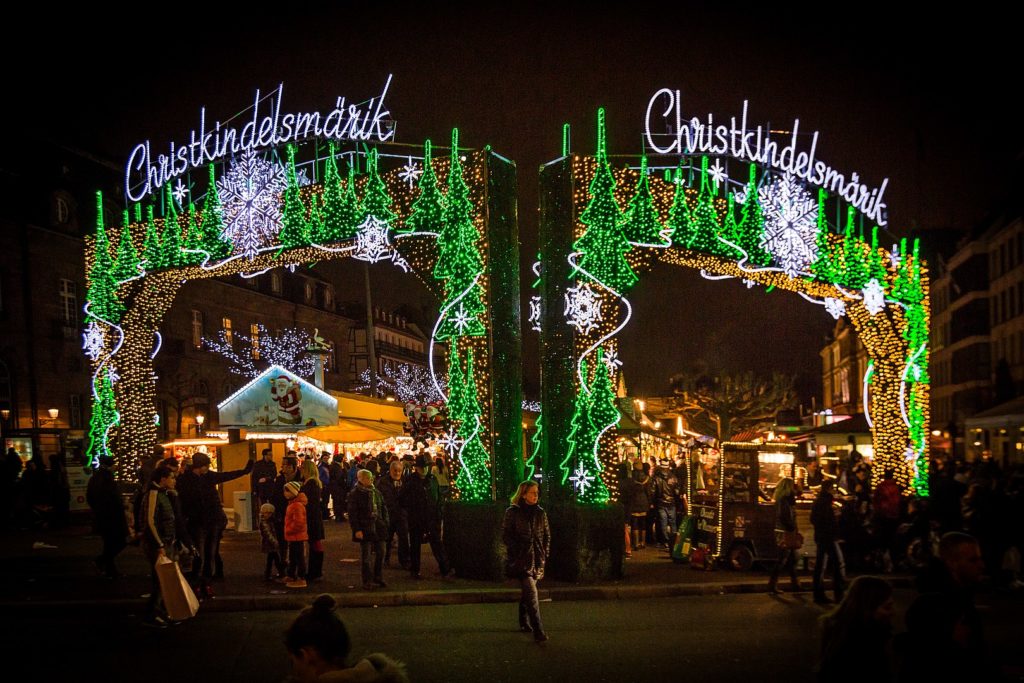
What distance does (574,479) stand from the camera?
13.6m

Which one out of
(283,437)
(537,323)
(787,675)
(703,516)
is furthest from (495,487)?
(283,437)

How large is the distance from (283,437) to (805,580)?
1464 centimetres

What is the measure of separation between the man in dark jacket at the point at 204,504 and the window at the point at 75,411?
25524mm

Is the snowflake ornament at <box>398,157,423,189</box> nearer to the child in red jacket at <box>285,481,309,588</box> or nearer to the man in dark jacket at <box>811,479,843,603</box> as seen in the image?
the child in red jacket at <box>285,481,309,588</box>

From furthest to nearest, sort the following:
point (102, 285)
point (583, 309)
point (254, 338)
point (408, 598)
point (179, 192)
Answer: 1. point (254, 338)
2. point (102, 285)
3. point (179, 192)
4. point (583, 309)
5. point (408, 598)

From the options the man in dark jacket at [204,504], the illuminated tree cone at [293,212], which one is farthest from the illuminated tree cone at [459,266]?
the man in dark jacket at [204,504]

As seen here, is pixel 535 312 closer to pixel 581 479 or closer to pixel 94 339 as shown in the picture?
pixel 581 479

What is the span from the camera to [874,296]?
17703 mm

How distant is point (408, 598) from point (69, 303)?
29.2m

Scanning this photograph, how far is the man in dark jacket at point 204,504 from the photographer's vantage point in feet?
42.2

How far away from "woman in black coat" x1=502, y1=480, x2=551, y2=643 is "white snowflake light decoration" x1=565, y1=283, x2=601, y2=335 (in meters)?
4.49

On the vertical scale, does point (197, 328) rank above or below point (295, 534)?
above

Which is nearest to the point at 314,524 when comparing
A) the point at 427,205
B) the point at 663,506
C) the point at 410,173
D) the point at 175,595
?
the point at 175,595

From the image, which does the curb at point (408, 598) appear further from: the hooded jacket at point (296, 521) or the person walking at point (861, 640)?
the person walking at point (861, 640)
